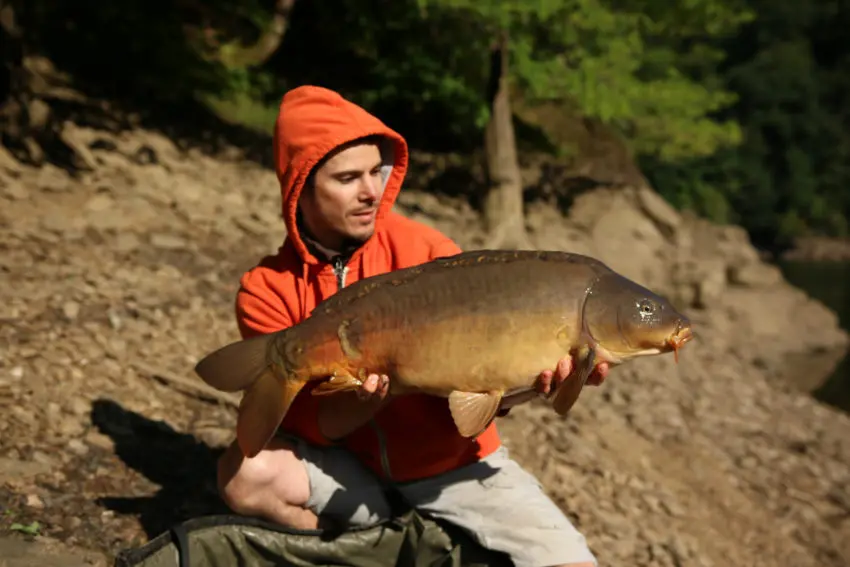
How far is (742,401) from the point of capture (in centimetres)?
885

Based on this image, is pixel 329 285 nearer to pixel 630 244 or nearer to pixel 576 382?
pixel 576 382

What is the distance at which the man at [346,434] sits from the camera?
3137 millimetres

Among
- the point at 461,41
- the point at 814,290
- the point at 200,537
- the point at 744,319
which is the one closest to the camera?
the point at 200,537

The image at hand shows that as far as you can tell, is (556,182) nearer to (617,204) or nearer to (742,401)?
(617,204)

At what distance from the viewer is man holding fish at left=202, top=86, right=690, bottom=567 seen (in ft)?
9.23

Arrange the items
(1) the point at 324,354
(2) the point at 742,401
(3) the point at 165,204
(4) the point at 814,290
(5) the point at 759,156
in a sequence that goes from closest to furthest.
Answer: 1. (1) the point at 324,354
2. (3) the point at 165,204
3. (2) the point at 742,401
4. (4) the point at 814,290
5. (5) the point at 759,156

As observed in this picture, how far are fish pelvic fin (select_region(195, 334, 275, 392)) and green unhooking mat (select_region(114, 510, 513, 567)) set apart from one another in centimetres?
57

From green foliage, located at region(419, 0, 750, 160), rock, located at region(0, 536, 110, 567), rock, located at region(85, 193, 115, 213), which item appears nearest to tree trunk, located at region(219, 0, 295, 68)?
green foliage, located at region(419, 0, 750, 160)

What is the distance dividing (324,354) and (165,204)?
4976 mm

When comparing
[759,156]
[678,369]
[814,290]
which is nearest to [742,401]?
[678,369]

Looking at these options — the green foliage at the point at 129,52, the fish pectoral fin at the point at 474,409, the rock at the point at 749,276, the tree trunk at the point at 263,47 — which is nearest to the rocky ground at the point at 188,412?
the green foliage at the point at 129,52

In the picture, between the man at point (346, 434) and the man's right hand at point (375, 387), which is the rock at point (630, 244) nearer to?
the man at point (346, 434)

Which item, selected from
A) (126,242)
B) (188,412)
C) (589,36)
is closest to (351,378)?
(188,412)

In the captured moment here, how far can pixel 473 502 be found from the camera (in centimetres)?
321
